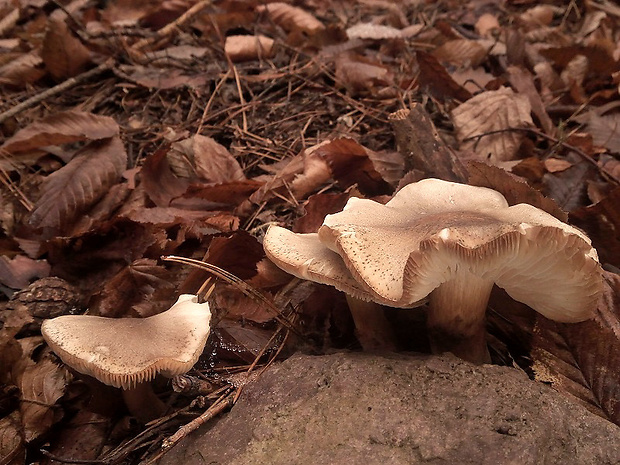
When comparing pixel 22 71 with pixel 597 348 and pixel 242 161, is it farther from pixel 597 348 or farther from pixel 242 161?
pixel 597 348

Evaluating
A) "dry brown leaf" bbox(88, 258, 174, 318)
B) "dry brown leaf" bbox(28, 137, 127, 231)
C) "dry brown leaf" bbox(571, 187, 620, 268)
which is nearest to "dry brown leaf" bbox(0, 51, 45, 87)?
"dry brown leaf" bbox(28, 137, 127, 231)

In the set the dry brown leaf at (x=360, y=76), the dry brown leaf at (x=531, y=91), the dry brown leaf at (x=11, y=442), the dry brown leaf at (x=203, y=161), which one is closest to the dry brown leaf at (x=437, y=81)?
the dry brown leaf at (x=360, y=76)

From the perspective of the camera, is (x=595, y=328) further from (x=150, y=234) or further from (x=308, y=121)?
(x=308, y=121)

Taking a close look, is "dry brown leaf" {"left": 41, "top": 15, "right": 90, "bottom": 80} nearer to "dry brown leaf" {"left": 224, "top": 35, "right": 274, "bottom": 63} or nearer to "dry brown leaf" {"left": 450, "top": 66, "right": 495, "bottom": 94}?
"dry brown leaf" {"left": 224, "top": 35, "right": 274, "bottom": 63}

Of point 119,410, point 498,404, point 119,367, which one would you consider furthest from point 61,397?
point 498,404

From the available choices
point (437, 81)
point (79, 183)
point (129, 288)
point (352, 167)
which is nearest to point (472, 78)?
point (437, 81)

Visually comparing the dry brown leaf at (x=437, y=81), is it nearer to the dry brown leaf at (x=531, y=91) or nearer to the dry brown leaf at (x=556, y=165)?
the dry brown leaf at (x=531, y=91)
